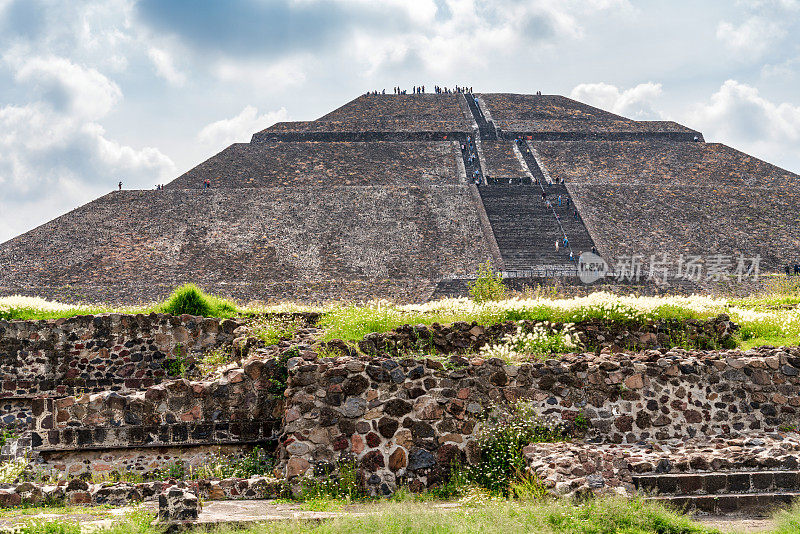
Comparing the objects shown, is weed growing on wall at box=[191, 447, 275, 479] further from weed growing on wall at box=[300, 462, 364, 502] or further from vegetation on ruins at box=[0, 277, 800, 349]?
vegetation on ruins at box=[0, 277, 800, 349]

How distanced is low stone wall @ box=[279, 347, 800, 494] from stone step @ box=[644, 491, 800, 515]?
1.87 meters

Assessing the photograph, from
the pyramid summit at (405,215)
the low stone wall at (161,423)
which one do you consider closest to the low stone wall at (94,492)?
the low stone wall at (161,423)

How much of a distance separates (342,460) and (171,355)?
833 centimetres

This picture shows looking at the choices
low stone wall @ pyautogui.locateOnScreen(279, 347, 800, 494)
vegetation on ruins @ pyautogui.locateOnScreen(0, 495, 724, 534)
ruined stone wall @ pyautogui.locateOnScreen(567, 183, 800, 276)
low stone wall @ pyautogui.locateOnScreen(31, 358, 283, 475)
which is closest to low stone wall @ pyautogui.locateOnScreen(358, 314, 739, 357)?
low stone wall @ pyautogui.locateOnScreen(31, 358, 283, 475)

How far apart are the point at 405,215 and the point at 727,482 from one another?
35319 millimetres

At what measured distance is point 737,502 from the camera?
7766mm

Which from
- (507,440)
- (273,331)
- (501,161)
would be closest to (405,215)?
(501,161)

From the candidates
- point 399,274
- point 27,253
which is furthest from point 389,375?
point 27,253

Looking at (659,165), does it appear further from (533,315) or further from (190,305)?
(190,305)

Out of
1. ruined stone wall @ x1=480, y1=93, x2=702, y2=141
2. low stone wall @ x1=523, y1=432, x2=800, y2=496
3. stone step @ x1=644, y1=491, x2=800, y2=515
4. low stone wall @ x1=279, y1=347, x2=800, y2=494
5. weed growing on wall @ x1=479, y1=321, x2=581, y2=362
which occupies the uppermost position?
ruined stone wall @ x1=480, y1=93, x2=702, y2=141

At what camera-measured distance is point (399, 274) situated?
115 feet

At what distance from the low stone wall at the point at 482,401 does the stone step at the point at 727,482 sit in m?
1.74

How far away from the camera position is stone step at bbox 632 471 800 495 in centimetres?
778

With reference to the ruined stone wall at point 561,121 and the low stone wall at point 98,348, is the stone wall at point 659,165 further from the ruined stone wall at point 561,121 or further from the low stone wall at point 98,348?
the low stone wall at point 98,348
